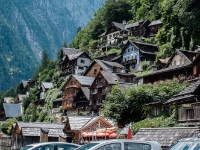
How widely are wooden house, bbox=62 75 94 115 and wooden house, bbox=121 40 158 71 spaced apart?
38.9ft

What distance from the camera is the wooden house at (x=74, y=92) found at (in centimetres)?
7682

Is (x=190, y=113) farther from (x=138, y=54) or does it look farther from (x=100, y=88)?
(x=138, y=54)

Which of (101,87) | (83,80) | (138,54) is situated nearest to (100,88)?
(101,87)

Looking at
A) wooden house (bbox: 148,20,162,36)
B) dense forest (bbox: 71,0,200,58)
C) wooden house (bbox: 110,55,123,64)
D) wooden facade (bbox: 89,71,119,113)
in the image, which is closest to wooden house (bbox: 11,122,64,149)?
wooden facade (bbox: 89,71,119,113)

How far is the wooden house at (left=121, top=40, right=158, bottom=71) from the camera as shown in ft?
284

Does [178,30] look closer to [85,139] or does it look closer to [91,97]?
[91,97]

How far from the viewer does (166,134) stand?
77.5 feet

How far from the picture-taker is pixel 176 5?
6988 cm

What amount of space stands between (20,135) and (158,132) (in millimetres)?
34547

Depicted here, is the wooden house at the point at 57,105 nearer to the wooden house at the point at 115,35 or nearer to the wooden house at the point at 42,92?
the wooden house at the point at 42,92

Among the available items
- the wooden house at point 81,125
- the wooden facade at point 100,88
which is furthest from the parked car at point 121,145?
the wooden facade at point 100,88

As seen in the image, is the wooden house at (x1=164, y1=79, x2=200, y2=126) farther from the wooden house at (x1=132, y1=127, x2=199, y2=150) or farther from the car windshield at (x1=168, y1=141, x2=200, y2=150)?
the car windshield at (x1=168, y1=141, x2=200, y2=150)

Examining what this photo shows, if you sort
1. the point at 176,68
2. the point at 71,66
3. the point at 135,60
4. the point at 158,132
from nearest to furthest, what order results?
the point at 158,132, the point at 176,68, the point at 135,60, the point at 71,66

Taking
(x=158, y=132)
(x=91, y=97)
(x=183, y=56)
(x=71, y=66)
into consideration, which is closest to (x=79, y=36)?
(x=71, y=66)
